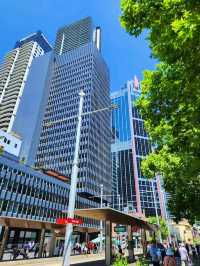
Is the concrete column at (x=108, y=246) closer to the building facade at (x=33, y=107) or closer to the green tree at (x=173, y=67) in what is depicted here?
the green tree at (x=173, y=67)

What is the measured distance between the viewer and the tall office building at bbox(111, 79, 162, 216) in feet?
384

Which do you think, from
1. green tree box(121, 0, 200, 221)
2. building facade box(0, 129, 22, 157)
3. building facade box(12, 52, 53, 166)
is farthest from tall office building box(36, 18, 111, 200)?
green tree box(121, 0, 200, 221)

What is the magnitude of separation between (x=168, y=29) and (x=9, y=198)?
50.0 metres

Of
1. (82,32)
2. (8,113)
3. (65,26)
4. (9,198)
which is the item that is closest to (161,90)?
(9,198)

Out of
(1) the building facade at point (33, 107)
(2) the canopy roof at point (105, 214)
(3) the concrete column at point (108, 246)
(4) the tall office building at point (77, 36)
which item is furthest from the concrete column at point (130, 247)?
(4) the tall office building at point (77, 36)

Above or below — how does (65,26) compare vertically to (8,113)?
above

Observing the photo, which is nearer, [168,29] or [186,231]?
[168,29]

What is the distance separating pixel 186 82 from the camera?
6.51 meters

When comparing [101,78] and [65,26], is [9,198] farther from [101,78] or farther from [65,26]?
[65,26]

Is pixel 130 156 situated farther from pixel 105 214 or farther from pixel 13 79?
pixel 105 214

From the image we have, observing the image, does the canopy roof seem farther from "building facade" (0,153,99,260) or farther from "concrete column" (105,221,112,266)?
"building facade" (0,153,99,260)

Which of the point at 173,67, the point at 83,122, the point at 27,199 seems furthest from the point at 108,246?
the point at 83,122

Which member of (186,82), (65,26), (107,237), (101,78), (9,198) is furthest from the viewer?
(65,26)

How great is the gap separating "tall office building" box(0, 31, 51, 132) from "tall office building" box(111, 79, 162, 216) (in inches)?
2356
